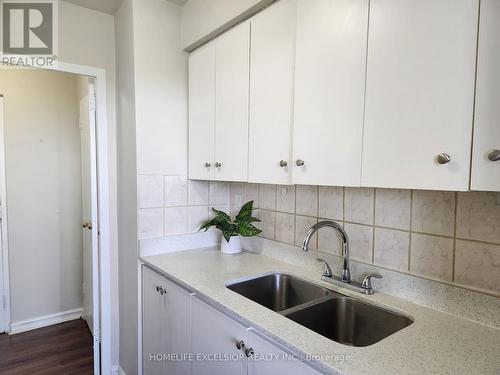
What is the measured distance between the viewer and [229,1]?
1.53 meters

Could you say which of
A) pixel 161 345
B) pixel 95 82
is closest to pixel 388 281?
pixel 161 345

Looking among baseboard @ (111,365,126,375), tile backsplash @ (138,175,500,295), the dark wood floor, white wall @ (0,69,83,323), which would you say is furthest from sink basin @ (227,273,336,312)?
white wall @ (0,69,83,323)

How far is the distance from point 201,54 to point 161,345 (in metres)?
1.62

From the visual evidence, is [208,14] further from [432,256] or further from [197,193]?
[432,256]

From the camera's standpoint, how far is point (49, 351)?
2436mm

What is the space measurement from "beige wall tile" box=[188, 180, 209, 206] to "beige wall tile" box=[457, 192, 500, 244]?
4.66 ft

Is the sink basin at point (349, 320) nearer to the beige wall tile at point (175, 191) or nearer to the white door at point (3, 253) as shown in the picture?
the beige wall tile at point (175, 191)

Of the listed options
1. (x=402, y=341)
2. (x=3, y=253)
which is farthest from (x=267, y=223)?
(x=3, y=253)

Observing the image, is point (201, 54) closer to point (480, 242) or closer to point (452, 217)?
point (452, 217)

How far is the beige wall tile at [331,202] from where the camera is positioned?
1496 mm

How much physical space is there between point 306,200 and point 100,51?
1624mm

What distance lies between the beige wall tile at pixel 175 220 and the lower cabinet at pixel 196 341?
27 cm

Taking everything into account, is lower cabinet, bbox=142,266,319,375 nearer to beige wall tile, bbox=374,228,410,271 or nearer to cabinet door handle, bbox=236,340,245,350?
cabinet door handle, bbox=236,340,245,350

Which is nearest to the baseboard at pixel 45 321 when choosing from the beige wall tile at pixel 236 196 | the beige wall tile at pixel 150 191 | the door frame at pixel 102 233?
the door frame at pixel 102 233
